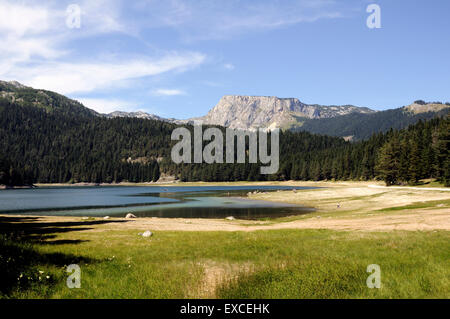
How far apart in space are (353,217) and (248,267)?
97.6 feet

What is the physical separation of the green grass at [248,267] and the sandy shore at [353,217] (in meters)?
7.52

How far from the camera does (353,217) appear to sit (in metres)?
41.9

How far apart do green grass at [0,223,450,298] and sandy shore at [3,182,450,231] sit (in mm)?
7517

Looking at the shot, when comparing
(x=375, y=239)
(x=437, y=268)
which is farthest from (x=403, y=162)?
(x=437, y=268)

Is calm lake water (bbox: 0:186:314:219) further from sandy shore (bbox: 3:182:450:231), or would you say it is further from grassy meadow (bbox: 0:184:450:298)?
grassy meadow (bbox: 0:184:450:298)

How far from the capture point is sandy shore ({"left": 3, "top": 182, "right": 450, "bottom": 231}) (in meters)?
30.8

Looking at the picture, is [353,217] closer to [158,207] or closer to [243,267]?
[243,267]

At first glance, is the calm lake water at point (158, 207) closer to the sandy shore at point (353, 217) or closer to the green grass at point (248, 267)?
the sandy shore at point (353, 217)

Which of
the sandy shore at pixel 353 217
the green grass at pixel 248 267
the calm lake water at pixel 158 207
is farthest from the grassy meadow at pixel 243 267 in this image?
the calm lake water at pixel 158 207

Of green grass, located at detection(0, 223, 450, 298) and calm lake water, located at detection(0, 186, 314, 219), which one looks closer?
green grass, located at detection(0, 223, 450, 298)

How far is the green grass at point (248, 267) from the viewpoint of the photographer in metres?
12.4

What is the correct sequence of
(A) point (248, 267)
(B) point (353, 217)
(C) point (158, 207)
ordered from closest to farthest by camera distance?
1. (A) point (248, 267)
2. (B) point (353, 217)
3. (C) point (158, 207)

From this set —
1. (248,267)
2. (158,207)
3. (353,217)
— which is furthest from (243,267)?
(158,207)

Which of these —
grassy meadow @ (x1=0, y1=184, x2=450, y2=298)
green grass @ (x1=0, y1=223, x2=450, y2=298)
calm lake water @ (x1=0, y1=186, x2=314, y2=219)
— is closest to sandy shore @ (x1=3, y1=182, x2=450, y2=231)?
grassy meadow @ (x1=0, y1=184, x2=450, y2=298)
